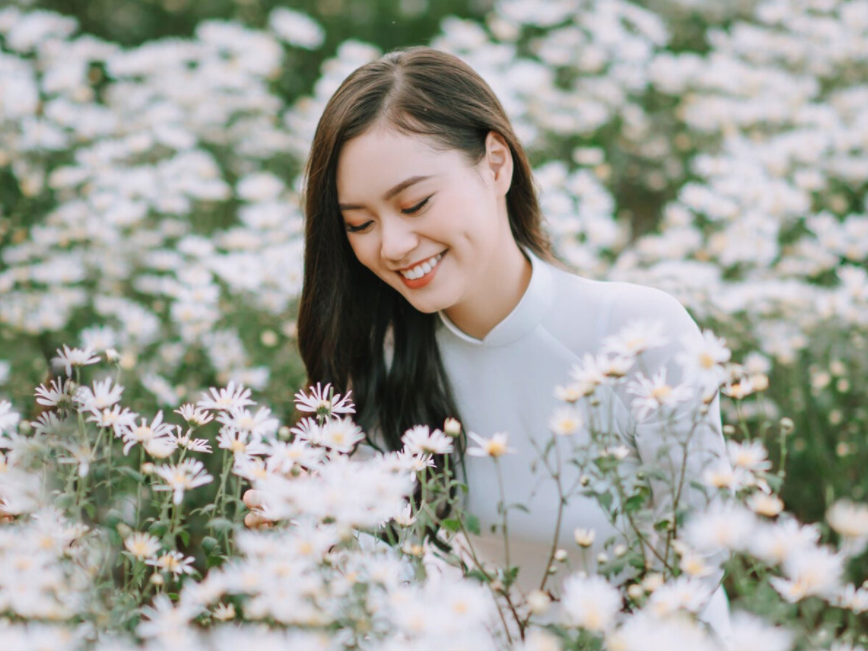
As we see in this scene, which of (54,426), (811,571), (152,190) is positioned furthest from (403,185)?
(152,190)

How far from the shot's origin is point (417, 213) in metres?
1.50

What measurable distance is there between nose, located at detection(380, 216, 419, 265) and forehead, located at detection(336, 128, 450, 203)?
0.05m

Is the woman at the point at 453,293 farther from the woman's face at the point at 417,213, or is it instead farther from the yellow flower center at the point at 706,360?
the yellow flower center at the point at 706,360

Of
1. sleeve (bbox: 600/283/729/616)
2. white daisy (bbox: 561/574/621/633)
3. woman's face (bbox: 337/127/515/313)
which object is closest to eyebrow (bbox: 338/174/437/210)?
woman's face (bbox: 337/127/515/313)

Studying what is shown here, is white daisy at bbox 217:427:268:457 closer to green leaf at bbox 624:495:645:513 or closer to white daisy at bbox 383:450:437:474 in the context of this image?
white daisy at bbox 383:450:437:474

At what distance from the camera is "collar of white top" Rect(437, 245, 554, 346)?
5.70 feet

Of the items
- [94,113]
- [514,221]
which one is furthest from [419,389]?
[94,113]

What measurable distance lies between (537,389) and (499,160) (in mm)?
412

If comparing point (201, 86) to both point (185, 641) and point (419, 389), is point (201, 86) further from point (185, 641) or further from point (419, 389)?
point (185, 641)

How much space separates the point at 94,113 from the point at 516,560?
230 centimetres

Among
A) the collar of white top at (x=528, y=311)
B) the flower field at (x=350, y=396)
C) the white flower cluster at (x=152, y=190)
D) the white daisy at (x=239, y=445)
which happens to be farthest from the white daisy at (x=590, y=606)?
the white flower cluster at (x=152, y=190)

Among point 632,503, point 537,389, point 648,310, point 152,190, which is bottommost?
point 152,190

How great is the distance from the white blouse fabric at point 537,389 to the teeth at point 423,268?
0.25 m

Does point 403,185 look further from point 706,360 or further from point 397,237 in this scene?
point 706,360
